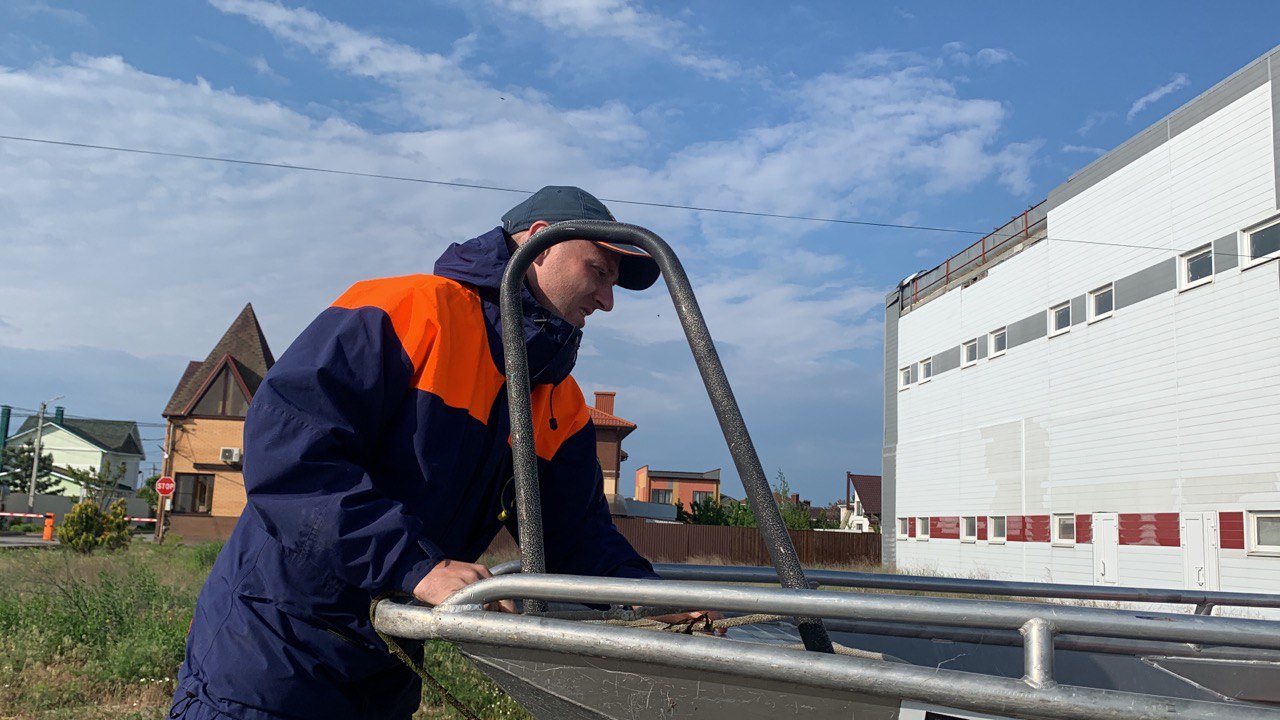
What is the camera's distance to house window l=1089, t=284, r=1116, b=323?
19.8 m

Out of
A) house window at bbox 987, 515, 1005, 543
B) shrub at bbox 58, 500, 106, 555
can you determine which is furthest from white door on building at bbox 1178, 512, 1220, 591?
shrub at bbox 58, 500, 106, 555

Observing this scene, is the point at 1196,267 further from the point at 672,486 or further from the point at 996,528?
the point at 672,486

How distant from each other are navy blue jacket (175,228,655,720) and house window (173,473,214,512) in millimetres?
35377

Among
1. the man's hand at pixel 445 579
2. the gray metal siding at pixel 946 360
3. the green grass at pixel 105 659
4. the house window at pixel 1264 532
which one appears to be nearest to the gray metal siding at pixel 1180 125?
the house window at pixel 1264 532

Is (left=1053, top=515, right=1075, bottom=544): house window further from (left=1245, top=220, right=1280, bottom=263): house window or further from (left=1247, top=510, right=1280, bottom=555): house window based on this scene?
(left=1245, top=220, right=1280, bottom=263): house window

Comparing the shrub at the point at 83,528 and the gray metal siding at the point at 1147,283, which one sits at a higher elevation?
the gray metal siding at the point at 1147,283

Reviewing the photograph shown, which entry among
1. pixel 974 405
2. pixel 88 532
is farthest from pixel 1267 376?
pixel 88 532

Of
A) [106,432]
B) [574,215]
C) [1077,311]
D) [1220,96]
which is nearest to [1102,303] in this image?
[1077,311]

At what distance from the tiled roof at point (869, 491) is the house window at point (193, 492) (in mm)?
42790

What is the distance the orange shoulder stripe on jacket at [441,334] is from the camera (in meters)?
1.77

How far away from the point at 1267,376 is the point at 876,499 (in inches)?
1990

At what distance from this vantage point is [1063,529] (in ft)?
70.2

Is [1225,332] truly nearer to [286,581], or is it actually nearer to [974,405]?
[974,405]

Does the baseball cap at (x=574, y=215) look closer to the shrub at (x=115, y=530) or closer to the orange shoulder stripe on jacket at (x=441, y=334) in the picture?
the orange shoulder stripe on jacket at (x=441, y=334)
